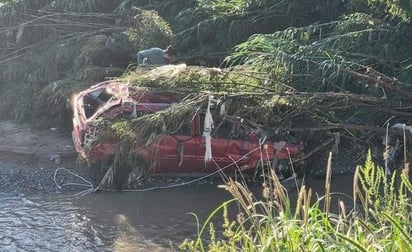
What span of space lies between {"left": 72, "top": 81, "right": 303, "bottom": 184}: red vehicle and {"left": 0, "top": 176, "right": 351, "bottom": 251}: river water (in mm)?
489

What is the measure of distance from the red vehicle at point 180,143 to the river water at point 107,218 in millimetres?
489

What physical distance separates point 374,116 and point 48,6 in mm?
8305

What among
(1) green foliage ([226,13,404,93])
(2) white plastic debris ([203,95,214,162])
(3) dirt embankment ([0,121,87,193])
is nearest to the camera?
(2) white plastic debris ([203,95,214,162])

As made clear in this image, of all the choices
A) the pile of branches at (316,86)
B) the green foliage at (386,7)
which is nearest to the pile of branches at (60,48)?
the pile of branches at (316,86)

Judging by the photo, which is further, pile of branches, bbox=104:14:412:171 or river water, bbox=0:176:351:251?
pile of branches, bbox=104:14:412:171

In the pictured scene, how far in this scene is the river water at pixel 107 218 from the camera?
8.04 meters

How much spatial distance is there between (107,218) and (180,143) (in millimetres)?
1741

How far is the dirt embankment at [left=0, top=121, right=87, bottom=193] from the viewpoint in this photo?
1067 cm

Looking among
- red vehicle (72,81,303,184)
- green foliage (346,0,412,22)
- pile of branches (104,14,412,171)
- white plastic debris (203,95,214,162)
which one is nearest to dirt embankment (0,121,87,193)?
red vehicle (72,81,303,184)

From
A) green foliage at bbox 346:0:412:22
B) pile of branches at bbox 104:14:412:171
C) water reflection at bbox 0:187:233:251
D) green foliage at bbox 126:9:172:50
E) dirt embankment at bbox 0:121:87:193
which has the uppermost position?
green foliage at bbox 346:0:412:22

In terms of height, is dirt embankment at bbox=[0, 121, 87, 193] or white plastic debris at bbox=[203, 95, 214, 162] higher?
white plastic debris at bbox=[203, 95, 214, 162]

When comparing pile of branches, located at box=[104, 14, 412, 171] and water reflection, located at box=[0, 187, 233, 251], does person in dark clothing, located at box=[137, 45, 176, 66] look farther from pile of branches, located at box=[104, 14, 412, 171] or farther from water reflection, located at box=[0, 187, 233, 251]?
water reflection, located at box=[0, 187, 233, 251]

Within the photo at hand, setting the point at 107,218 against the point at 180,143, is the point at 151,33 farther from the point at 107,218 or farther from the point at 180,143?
the point at 107,218

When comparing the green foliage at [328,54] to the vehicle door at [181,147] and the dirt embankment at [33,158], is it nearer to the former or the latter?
the vehicle door at [181,147]
